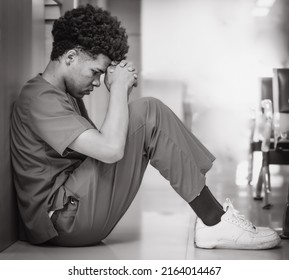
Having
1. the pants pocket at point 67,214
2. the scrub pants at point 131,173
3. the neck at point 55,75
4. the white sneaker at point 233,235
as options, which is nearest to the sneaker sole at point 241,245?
the white sneaker at point 233,235

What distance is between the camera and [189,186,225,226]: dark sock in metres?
1.45

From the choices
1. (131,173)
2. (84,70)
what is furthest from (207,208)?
(84,70)

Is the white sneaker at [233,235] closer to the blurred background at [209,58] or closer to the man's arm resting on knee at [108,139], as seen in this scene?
the man's arm resting on knee at [108,139]

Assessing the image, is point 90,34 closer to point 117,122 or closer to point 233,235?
point 117,122

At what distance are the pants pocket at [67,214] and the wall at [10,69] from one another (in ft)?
0.46

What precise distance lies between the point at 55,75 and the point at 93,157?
26 centimetres

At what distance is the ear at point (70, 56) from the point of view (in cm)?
146

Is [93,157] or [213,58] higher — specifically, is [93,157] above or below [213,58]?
below

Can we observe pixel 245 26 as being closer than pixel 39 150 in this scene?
No

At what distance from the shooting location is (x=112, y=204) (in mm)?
1429

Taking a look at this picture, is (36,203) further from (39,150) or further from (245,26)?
(245,26)

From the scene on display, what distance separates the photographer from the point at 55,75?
1.48 metres
